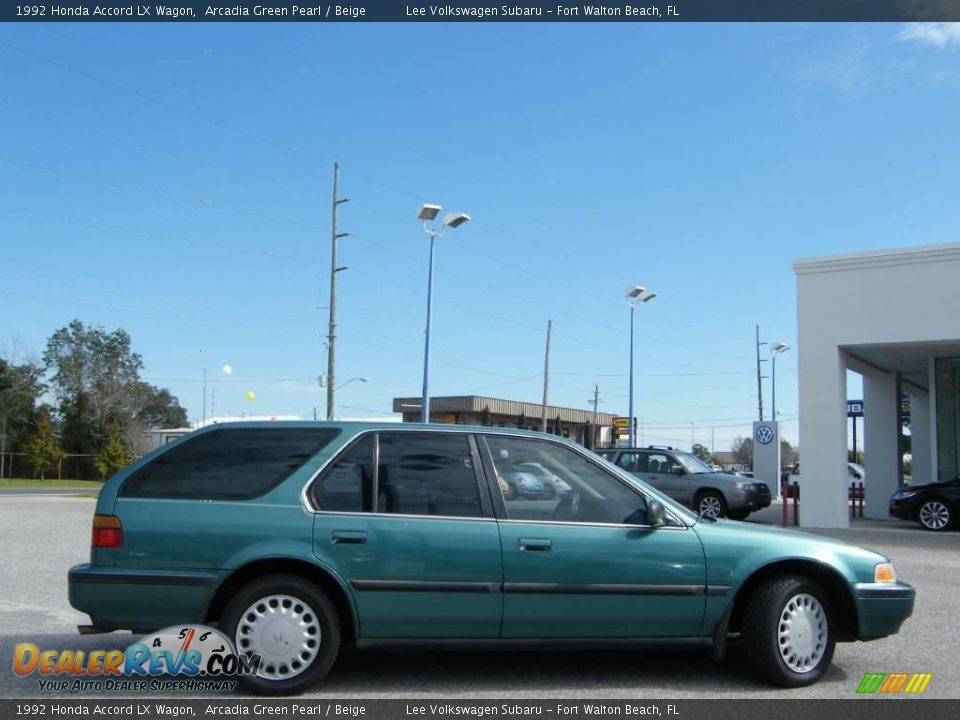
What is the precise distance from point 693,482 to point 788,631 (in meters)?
14.6

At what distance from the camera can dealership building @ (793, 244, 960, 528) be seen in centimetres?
1830

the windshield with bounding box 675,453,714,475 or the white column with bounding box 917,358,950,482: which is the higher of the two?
the white column with bounding box 917,358,950,482

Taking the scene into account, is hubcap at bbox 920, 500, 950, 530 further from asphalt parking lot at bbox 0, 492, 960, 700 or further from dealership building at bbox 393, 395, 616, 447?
dealership building at bbox 393, 395, 616, 447

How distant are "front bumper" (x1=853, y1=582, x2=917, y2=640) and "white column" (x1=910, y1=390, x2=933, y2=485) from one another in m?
20.1

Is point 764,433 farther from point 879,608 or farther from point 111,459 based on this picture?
point 111,459

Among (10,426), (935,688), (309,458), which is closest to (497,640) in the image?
(309,458)

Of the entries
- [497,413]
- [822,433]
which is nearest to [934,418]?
[822,433]

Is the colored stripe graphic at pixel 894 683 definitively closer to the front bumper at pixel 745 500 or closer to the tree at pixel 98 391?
the front bumper at pixel 745 500

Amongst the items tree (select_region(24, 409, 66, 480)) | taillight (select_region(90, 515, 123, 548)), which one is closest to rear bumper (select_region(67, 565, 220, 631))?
taillight (select_region(90, 515, 123, 548))

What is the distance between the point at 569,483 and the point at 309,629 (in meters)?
1.81
